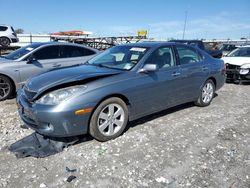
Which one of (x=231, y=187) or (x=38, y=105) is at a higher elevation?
(x=38, y=105)

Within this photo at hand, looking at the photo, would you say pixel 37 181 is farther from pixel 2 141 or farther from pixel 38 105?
pixel 2 141

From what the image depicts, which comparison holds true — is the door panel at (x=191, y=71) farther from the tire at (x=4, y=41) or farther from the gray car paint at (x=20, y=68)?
the tire at (x=4, y=41)

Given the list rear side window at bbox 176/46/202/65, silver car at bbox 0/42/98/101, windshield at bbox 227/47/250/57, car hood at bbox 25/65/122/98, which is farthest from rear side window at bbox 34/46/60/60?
windshield at bbox 227/47/250/57

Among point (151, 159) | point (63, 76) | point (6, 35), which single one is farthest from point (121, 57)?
point (6, 35)

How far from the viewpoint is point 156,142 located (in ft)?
14.5

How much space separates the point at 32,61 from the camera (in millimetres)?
7203

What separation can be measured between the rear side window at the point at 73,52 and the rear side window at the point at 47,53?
0.65 feet

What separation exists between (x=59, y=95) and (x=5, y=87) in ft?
12.1

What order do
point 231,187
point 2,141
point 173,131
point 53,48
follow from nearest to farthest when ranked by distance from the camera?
point 231,187, point 2,141, point 173,131, point 53,48

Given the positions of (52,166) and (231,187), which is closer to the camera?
(231,187)

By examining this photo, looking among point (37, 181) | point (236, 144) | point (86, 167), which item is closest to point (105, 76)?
point (86, 167)

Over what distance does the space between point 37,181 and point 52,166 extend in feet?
1.20

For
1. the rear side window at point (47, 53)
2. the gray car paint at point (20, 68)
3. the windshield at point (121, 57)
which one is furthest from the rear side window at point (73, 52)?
the windshield at point (121, 57)

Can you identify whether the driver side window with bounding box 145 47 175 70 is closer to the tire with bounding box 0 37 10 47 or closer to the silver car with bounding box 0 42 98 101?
the silver car with bounding box 0 42 98 101
